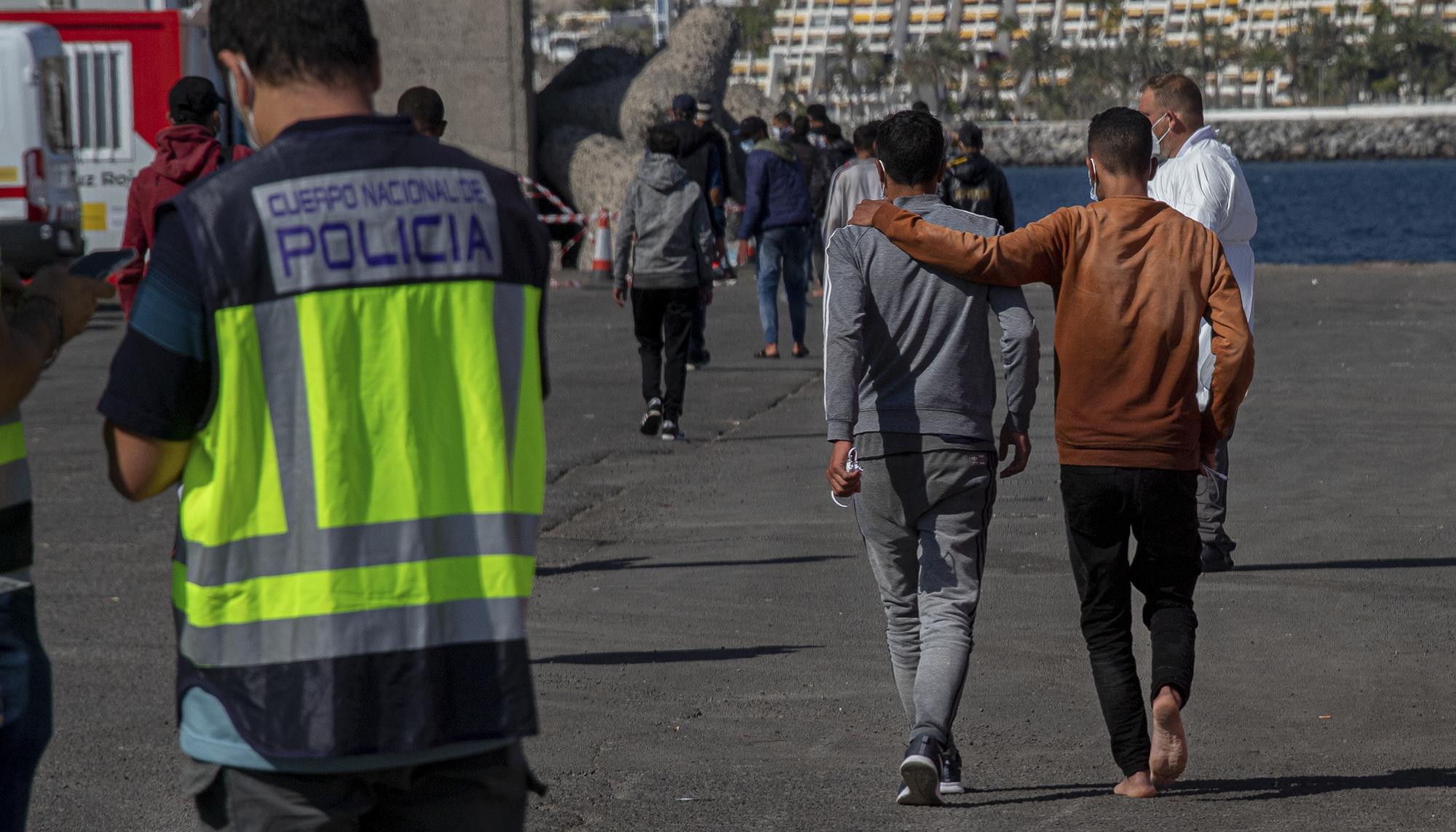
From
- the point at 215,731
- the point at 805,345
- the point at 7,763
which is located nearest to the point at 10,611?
the point at 7,763

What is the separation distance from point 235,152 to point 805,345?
29.0ft

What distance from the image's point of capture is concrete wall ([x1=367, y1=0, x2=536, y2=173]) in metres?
24.7

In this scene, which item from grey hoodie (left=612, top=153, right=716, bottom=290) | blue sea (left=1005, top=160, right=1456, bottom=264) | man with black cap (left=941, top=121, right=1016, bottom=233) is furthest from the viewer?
blue sea (left=1005, top=160, right=1456, bottom=264)

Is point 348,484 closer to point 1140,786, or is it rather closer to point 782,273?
point 1140,786

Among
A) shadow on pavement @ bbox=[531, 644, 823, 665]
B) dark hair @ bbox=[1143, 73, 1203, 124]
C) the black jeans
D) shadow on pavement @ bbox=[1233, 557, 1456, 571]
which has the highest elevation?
dark hair @ bbox=[1143, 73, 1203, 124]

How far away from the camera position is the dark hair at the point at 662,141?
37.3 ft

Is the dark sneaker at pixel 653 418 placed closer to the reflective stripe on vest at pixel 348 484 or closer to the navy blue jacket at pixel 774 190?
the navy blue jacket at pixel 774 190

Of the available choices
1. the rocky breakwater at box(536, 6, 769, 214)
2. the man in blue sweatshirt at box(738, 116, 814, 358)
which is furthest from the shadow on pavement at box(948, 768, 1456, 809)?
the rocky breakwater at box(536, 6, 769, 214)

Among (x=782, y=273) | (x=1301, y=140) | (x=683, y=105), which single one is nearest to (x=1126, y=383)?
(x=683, y=105)

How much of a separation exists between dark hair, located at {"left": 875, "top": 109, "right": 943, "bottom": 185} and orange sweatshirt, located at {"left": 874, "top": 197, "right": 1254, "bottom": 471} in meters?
0.17

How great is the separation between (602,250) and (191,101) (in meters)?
17.6

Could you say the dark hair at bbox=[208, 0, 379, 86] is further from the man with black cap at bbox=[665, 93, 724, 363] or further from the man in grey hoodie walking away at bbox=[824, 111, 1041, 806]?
the man with black cap at bbox=[665, 93, 724, 363]

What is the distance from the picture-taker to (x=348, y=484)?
8.07 ft

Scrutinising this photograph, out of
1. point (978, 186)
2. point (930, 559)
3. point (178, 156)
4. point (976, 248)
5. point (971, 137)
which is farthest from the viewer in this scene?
point (971, 137)
